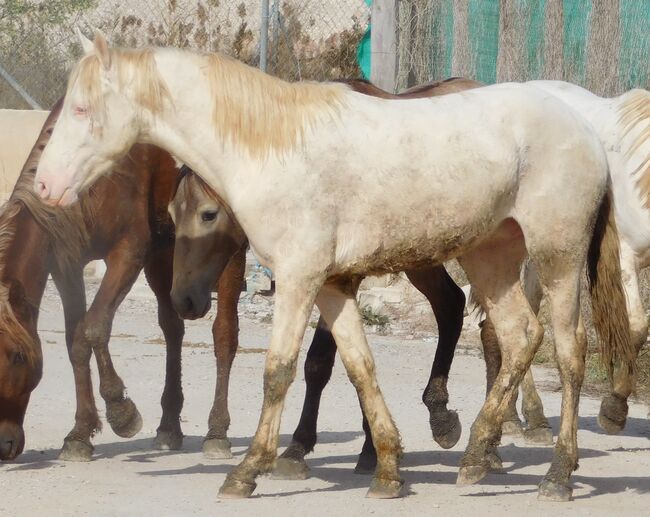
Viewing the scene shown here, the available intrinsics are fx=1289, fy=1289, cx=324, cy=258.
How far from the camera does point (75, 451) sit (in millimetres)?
6242

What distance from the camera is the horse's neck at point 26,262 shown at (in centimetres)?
603

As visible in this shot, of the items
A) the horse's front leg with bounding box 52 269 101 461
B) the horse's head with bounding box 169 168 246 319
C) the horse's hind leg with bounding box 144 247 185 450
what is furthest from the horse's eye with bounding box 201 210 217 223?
the horse's hind leg with bounding box 144 247 185 450

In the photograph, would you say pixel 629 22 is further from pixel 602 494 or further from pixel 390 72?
pixel 602 494

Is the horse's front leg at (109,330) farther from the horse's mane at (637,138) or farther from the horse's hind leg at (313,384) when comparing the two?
the horse's mane at (637,138)

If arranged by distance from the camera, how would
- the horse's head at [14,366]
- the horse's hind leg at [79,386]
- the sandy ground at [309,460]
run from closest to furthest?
the sandy ground at [309,460], the horse's head at [14,366], the horse's hind leg at [79,386]

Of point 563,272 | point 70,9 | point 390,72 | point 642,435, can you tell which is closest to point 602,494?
point 563,272

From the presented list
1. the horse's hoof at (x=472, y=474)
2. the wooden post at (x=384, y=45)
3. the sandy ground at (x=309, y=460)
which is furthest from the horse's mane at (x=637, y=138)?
the wooden post at (x=384, y=45)

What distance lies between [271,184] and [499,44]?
17.9 ft

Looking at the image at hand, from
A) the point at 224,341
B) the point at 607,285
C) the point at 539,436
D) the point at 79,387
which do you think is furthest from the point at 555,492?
the point at 79,387

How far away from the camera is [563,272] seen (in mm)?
5531

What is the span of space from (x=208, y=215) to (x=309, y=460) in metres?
1.40

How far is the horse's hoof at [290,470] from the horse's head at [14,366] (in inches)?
46.8

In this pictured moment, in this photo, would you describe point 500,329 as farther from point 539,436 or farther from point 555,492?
point 539,436

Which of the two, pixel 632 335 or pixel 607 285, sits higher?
pixel 607 285
